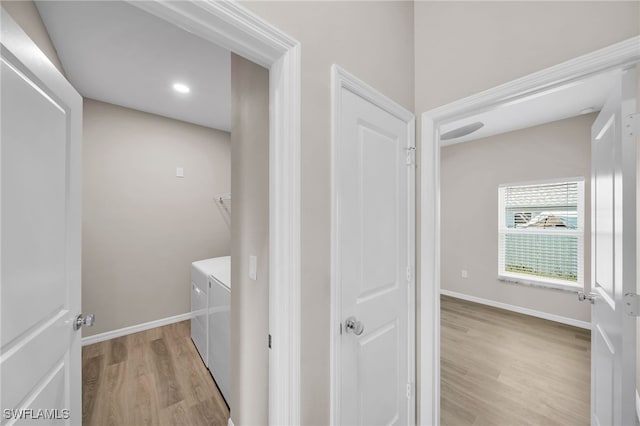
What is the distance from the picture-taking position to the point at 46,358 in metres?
0.88

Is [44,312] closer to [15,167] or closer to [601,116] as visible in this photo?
[15,167]

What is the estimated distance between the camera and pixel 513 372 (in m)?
2.22

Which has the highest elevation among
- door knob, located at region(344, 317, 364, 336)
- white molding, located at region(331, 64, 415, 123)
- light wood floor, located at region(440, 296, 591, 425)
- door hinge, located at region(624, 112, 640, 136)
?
white molding, located at region(331, 64, 415, 123)

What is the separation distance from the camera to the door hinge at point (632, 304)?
94 centimetres

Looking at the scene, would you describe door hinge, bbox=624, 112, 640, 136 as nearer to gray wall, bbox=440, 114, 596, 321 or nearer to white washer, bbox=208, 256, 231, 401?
white washer, bbox=208, 256, 231, 401

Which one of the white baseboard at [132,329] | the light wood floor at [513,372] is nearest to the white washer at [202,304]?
the white baseboard at [132,329]

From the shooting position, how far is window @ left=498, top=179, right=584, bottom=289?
3.23m

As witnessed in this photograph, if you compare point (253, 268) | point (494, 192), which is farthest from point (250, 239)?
point (494, 192)

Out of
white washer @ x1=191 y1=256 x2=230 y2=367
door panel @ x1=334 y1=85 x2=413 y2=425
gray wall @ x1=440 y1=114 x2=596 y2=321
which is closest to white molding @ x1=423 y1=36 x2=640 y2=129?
door panel @ x1=334 y1=85 x2=413 y2=425

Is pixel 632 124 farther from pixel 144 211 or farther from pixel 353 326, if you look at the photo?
pixel 144 211

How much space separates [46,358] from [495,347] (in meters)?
3.49

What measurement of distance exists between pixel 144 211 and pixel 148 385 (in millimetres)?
1858

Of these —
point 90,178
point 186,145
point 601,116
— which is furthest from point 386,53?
point 90,178

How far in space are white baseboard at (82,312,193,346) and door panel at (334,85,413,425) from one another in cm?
236
